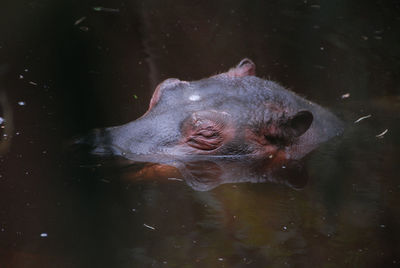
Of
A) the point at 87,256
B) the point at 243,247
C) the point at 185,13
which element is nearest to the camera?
the point at 87,256

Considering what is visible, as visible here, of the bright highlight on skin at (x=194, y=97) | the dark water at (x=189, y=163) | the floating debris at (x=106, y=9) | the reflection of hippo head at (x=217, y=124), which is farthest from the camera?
the floating debris at (x=106, y=9)

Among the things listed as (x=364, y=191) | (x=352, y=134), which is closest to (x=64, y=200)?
(x=364, y=191)

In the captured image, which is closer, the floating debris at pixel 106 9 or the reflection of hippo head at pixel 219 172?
the reflection of hippo head at pixel 219 172

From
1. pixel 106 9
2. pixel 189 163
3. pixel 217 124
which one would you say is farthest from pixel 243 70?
pixel 106 9

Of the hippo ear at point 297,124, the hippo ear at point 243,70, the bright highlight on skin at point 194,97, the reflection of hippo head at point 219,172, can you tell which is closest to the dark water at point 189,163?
the reflection of hippo head at point 219,172

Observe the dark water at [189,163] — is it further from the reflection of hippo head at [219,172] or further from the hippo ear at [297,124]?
the hippo ear at [297,124]

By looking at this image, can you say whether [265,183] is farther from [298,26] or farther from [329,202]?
[298,26]
